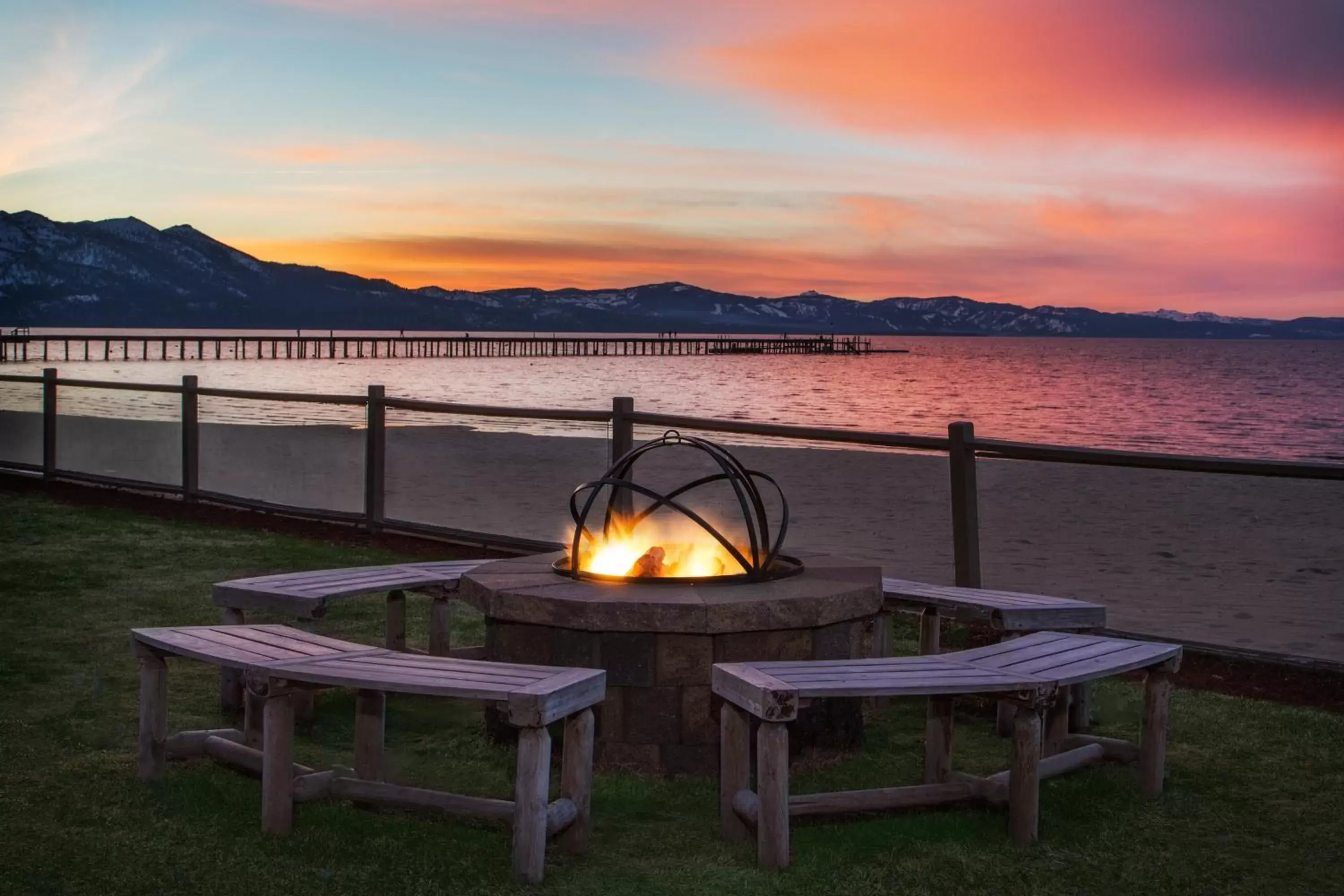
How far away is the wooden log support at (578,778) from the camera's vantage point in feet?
13.5

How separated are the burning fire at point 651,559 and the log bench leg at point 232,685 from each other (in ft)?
5.22

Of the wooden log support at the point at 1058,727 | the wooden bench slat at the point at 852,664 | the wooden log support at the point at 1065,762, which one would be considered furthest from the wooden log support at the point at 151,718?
the wooden log support at the point at 1058,727

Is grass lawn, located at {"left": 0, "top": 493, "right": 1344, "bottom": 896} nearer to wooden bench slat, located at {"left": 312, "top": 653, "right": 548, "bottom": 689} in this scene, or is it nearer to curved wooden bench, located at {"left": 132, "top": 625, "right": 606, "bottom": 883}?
curved wooden bench, located at {"left": 132, "top": 625, "right": 606, "bottom": 883}

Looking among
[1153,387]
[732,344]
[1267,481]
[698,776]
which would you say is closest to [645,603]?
[698,776]

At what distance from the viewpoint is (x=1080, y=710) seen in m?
5.63

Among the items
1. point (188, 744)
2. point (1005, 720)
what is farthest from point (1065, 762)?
point (188, 744)

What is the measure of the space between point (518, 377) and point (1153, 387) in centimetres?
4108

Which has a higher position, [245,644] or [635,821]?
[245,644]

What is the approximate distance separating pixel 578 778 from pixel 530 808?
33 cm

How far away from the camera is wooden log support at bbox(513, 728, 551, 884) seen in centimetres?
382

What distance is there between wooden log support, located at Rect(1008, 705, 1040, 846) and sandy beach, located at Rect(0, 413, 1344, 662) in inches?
131

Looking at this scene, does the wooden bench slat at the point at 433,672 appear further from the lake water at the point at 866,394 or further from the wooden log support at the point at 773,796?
the lake water at the point at 866,394

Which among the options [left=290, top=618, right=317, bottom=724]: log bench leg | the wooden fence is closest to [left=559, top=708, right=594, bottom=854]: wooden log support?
[left=290, top=618, right=317, bottom=724]: log bench leg

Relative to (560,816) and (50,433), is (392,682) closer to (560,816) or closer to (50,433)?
(560,816)
